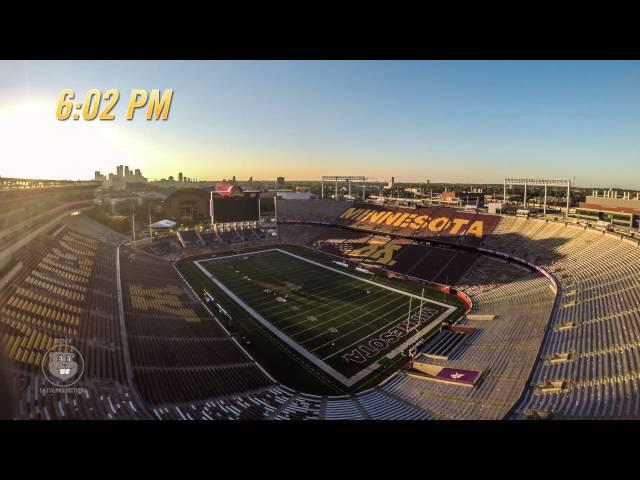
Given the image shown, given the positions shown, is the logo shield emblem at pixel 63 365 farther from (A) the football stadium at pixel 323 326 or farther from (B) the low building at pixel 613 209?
(B) the low building at pixel 613 209

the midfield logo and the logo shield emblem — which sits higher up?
the logo shield emblem

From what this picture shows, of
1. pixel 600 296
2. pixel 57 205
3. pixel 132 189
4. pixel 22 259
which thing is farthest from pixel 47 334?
pixel 132 189

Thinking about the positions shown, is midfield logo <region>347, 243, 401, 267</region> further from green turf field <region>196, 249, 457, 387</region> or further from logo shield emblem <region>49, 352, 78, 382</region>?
logo shield emblem <region>49, 352, 78, 382</region>

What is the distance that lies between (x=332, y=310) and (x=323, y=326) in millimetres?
2046

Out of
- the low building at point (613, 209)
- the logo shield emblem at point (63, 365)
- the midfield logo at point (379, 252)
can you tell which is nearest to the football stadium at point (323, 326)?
the logo shield emblem at point (63, 365)

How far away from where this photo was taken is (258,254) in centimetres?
3128

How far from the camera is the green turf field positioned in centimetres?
1378

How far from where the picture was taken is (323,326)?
16.3 meters

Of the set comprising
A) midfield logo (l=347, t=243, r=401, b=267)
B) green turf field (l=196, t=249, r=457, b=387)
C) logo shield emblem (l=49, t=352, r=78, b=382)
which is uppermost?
logo shield emblem (l=49, t=352, r=78, b=382)

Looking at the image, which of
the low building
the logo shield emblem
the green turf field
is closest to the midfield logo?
the green turf field

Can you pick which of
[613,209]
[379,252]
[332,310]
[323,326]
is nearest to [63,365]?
[323,326]

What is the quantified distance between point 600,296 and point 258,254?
25.2 m

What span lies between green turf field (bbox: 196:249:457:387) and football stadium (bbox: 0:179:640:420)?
4.6 inches

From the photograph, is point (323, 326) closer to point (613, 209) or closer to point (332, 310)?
point (332, 310)
